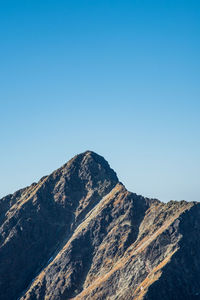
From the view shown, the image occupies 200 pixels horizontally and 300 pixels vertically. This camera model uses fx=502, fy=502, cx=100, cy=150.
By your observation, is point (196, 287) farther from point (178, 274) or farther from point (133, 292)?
point (133, 292)

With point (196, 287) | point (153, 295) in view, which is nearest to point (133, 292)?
point (153, 295)

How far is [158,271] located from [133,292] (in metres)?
13.1

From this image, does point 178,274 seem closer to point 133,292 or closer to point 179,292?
point 179,292

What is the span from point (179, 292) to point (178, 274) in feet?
22.6

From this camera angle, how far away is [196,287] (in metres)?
198

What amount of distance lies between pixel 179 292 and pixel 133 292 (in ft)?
59.4

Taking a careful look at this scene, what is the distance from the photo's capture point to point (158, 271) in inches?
7840

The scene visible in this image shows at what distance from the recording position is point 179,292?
196 m

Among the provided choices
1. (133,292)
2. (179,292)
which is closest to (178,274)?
(179,292)

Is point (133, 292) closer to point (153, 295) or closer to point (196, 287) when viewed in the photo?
point (153, 295)

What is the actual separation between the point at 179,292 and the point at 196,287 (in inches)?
290

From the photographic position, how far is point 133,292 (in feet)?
655

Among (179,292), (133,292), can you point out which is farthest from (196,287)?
(133,292)
